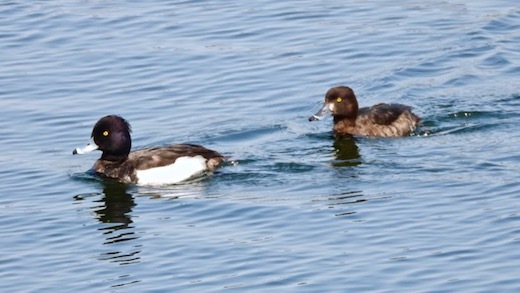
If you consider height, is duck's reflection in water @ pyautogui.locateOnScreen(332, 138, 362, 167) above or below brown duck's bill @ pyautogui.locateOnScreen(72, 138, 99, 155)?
below

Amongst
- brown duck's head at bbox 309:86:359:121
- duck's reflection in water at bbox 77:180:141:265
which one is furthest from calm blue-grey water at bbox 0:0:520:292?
brown duck's head at bbox 309:86:359:121

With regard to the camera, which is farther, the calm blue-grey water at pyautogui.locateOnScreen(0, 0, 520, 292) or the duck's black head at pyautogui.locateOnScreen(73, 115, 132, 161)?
the duck's black head at pyautogui.locateOnScreen(73, 115, 132, 161)

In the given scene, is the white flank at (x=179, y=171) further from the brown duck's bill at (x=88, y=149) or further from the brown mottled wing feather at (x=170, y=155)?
the brown duck's bill at (x=88, y=149)

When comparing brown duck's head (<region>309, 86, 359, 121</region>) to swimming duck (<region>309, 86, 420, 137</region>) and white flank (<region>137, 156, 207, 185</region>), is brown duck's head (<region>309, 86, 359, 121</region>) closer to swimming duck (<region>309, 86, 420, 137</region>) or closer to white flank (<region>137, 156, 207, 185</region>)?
swimming duck (<region>309, 86, 420, 137</region>)

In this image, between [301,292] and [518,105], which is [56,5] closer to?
[518,105]

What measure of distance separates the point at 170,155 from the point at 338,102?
3.13 m

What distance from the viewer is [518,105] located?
20766 mm

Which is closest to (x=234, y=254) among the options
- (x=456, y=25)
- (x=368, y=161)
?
(x=368, y=161)

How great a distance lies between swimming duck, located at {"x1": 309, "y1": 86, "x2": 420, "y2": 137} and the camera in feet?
65.9

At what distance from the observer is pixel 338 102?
2056cm

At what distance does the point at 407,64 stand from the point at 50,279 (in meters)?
10.6

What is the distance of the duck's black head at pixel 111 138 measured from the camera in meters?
19.2

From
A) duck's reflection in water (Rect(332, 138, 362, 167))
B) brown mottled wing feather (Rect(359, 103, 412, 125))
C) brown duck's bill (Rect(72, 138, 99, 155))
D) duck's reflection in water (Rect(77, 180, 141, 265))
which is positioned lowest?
duck's reflection in water (Rect(332, 138, 362, 167))

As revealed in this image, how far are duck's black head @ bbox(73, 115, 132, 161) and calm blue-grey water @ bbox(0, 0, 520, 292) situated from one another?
1.42 ft
